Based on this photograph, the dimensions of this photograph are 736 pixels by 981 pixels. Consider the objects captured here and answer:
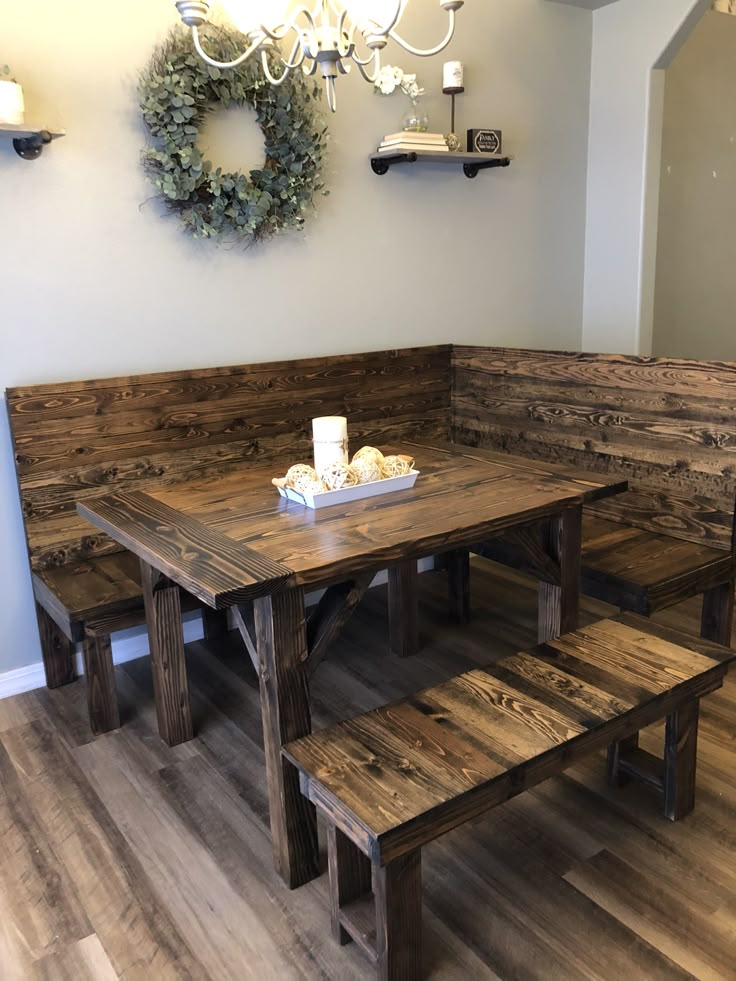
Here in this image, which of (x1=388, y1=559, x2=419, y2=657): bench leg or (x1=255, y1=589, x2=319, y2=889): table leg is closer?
(x1=255, y1=589, x2=319, y2=889): table leg

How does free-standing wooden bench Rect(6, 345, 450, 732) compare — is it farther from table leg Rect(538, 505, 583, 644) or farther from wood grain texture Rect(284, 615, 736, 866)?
table leg Rect(538, 505, 583, 644)

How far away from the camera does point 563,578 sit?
2209 millimetres

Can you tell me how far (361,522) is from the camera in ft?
5.98

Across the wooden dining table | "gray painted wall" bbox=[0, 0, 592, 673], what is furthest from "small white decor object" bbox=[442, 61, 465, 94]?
the wooden dining table

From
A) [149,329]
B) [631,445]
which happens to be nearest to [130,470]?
[149,329]

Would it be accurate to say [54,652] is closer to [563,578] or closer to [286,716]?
[286,716]

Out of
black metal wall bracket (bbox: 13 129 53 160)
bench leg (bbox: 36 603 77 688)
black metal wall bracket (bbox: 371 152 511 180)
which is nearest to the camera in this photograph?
black metal wall bracket (bbox: 13 129 53 160)

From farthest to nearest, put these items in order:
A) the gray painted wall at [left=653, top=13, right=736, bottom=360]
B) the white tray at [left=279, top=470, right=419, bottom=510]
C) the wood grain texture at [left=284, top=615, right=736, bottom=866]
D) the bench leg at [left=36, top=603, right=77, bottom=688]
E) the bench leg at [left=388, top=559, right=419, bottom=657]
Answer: the gray painted wall at [left=653, top=13, right=736, bottom=360], the bench leg at [left=388, top=559, right=419, bottom=657], the bench leg at [left=36, top=603, right=77, bottom=688], the white tray at [left=279, top=470, right=419, bottom=510], the wood grain texture at [left=284, top=615, right=736, bottom=866]

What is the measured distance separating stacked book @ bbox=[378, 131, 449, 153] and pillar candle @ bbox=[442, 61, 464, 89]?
22 centimetres

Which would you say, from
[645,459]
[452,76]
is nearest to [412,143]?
[452,76]

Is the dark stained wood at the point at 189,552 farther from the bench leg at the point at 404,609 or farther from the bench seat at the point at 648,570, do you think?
the bench seat at the point at 648,570

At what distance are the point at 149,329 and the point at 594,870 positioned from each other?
2.08 metres

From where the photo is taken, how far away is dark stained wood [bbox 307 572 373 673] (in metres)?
1.71

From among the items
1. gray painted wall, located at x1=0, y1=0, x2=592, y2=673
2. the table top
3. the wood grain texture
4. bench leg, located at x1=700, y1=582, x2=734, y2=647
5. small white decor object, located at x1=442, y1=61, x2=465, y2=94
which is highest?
small white decor object, located at x1=442, y1=61, x2=465, y2=94
